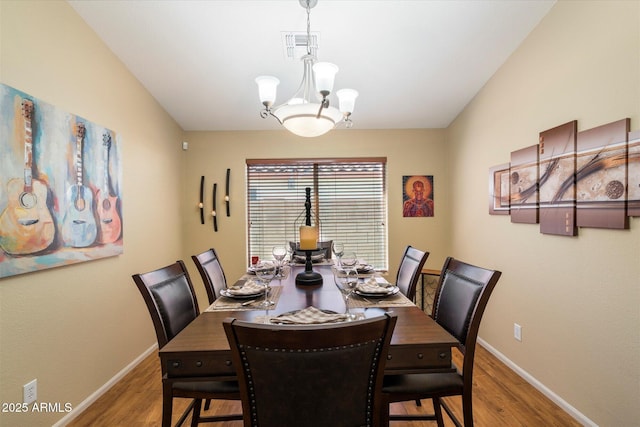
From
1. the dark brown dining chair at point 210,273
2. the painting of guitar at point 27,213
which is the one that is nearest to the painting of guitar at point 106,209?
the painting of guitar at point 27,213

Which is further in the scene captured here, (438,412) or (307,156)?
(307,156)

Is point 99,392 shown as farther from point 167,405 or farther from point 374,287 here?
point 374,287

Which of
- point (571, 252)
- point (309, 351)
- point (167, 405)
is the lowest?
point (167, 405)

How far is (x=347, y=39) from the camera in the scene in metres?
2.32

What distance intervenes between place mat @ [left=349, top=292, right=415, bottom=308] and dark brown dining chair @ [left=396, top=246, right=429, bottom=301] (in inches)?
17.3

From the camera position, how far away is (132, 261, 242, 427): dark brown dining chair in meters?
1.31

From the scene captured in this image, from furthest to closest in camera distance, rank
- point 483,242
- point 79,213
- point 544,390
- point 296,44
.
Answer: point 483,242
point 296,44
point 544,390
point 79,213

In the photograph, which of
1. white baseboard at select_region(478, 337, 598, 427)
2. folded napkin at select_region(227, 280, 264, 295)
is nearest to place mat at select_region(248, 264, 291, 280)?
folded napkin at select_region(227, 280, 264, 295)

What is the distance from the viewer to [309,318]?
1229 mm

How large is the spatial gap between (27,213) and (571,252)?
3143 mm

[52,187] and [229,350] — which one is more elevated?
[52,187]

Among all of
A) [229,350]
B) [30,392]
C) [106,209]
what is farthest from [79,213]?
[229,350]

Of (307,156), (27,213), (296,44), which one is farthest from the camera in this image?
(307,156)

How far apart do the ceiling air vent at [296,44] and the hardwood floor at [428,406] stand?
8.58 feet
